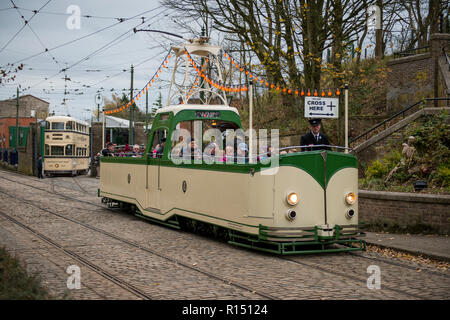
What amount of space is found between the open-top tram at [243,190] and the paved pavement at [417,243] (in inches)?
26.0

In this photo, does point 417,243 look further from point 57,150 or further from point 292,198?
point 57,150

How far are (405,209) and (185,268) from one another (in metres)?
5.85

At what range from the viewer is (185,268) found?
8.78 m

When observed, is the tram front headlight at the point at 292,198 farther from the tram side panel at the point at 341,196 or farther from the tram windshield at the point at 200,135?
the tram windshield at the point at 200,135

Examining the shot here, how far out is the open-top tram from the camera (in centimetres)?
960

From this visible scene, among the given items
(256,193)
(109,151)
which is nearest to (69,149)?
(109,151)

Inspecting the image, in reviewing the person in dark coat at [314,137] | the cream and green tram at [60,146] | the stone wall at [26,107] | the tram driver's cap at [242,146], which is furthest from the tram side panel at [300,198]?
the stone wall at [26,107]

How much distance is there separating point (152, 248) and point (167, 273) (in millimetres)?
2356

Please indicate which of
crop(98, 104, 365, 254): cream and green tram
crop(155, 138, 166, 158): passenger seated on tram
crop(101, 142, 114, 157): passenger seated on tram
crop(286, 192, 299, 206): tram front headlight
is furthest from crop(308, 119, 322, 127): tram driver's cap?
crop(101, 142, 114, 157): passenger seated on tram

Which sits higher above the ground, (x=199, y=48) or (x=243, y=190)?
(x=199, y=48)

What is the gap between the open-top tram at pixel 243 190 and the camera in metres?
9.60

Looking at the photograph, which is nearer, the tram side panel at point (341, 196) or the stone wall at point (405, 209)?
the tram side panel at point (341, 196)

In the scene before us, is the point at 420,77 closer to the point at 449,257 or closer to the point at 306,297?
the point at 449,257

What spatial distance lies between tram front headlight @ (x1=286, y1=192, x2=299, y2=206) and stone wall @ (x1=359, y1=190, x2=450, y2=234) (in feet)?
12.6
